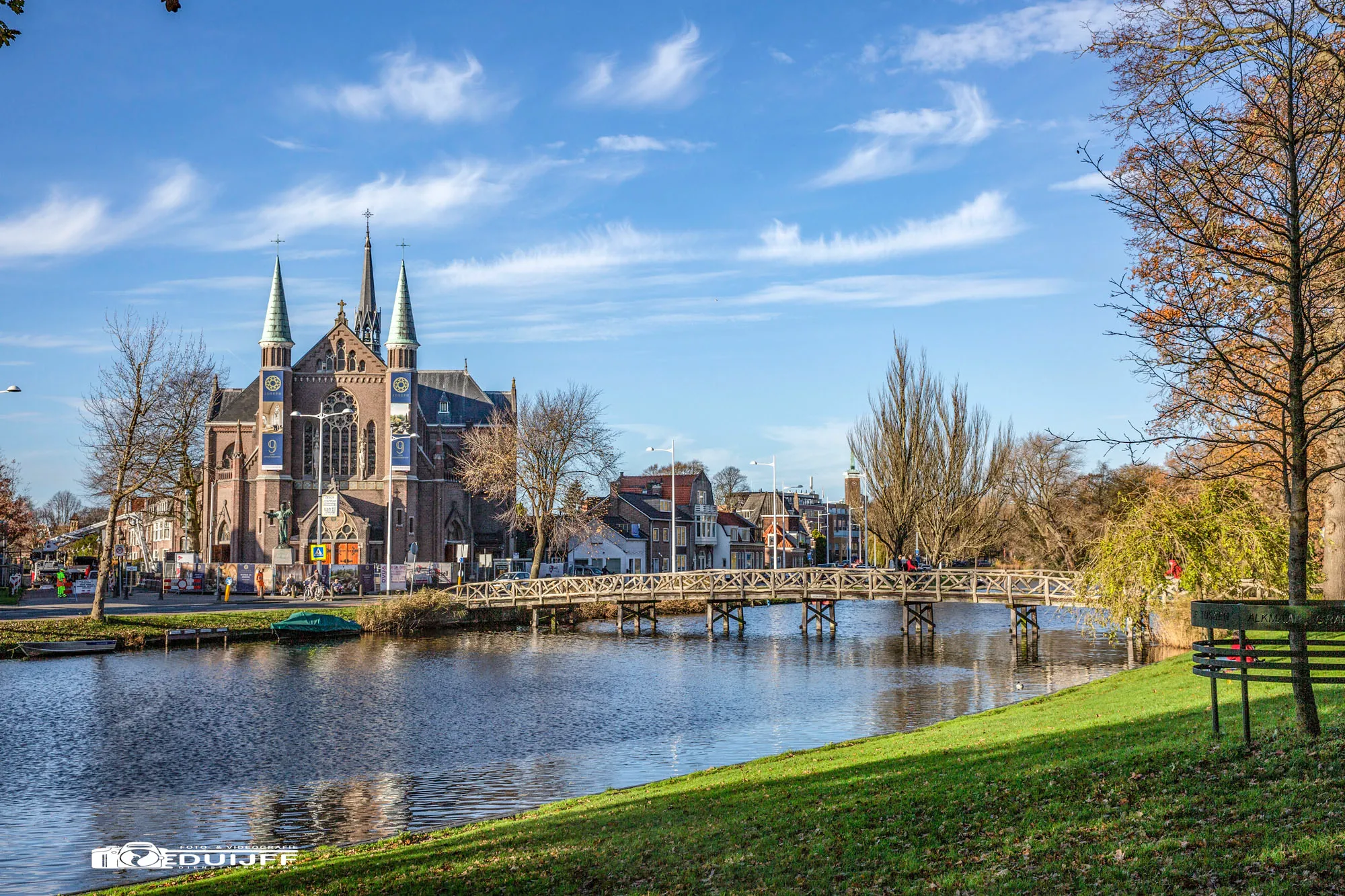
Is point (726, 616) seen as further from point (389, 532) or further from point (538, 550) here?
point (389, 532)

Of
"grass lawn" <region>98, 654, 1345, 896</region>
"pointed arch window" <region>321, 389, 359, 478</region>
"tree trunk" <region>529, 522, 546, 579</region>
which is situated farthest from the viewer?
"pointed arch window" <region>321, 389, 359, 478</region>

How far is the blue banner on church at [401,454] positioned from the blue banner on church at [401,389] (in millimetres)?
2680

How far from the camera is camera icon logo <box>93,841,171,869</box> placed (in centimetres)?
1460

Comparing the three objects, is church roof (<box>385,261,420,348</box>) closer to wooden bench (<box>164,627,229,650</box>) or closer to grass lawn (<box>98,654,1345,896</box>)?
wooden bench (<box>164,627,229,650</box>)

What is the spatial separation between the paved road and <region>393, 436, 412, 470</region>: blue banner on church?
15155 millimetres

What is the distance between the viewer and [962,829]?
32.7ft

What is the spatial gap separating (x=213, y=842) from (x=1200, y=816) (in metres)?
13.5

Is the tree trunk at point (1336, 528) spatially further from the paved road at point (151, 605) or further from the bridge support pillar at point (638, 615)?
the paved road at point (151, 605)

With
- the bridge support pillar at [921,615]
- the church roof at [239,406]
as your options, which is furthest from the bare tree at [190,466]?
the bridge support pillar at [921,615]

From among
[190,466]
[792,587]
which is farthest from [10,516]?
[792,587]

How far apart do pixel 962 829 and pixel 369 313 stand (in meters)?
90.5

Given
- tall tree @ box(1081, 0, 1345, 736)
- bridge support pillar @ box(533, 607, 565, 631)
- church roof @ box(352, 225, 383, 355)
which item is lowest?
bridge support pillar @ box(533, 607, 565, 631)

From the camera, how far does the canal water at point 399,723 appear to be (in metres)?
17.2

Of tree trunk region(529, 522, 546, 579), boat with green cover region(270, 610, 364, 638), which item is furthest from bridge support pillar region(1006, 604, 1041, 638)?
boat with green cover region(270, 610, 364, 638)
